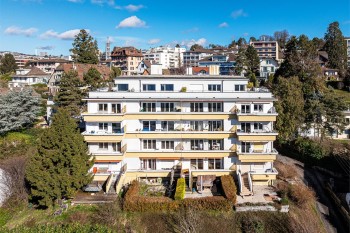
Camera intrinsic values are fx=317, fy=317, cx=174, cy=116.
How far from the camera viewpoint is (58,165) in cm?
2775

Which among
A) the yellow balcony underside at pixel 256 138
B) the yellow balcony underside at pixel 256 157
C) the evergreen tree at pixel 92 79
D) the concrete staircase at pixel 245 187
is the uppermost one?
the evergreen tree at pixel 92 79

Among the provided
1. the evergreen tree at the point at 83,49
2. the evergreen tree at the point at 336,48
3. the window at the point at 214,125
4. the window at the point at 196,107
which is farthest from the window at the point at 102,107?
the evergreen tree at the point at 336,48

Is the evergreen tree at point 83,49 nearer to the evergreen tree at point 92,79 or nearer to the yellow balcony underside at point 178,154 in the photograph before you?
the evergreen tree at point 92,79

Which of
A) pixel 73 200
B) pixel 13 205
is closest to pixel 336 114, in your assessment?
pixel 73 200

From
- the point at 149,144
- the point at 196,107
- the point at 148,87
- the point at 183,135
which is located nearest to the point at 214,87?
the point at 196,107

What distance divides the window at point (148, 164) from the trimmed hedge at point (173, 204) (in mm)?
5716

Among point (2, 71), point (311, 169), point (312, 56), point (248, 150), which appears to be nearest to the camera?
point (248, 150)

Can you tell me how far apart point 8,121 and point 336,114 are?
4230 centimetres

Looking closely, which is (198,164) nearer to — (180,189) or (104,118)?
(180,189)

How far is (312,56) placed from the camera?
56.0 metres

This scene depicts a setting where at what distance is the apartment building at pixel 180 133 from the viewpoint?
30891mm

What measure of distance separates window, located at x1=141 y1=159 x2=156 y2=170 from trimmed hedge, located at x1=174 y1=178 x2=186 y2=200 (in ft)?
12.4

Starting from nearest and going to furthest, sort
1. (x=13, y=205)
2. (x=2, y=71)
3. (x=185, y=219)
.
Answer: (x=185, y=219) → (x=13, y=205) → (x=2, y=71)

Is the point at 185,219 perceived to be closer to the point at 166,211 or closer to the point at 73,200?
the point at 166,211
